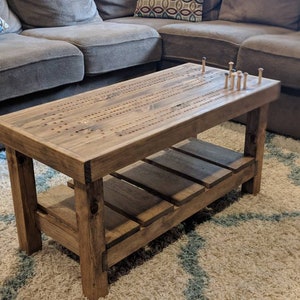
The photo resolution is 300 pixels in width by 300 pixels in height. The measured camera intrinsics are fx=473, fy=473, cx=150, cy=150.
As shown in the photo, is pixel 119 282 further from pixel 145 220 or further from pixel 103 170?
pixel 103 170

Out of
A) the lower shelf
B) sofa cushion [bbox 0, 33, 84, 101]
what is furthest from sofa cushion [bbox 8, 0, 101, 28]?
the lower shelf

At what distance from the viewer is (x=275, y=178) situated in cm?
188

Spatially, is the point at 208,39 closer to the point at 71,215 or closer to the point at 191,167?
the point at 191,167

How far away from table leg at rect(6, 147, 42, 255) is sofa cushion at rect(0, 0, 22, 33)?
4.65 ft

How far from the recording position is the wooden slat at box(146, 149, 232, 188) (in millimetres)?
1544

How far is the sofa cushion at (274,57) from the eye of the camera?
211 cm

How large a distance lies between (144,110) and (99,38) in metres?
1.08

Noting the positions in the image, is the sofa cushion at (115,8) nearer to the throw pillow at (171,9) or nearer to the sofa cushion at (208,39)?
the throw pillow at (171,9)

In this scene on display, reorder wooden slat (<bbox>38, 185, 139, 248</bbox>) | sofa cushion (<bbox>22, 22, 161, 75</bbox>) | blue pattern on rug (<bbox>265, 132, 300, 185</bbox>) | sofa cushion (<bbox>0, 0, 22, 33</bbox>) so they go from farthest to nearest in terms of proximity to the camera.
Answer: sofa cushion (<bbox>0, 0, 22, 33</bbox>) → sofa cushion (<bbox>22, 22, 161, 75</bbox>) → blue pattern on rug (<bbox>265, 132, 300, 185</bbox>) → wooden slat (<bbox>38, 185, 139, 248</bbox>)

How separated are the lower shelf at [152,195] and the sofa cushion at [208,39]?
0.77m

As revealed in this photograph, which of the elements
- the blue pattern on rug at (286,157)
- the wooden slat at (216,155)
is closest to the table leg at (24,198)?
the wooden slat at (216,155)

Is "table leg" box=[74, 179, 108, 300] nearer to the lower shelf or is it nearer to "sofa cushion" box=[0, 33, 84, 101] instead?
the lower shelf

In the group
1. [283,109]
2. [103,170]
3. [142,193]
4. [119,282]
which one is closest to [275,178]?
[283,109]

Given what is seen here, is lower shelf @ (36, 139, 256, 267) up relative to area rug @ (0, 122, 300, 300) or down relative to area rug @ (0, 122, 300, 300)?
up
